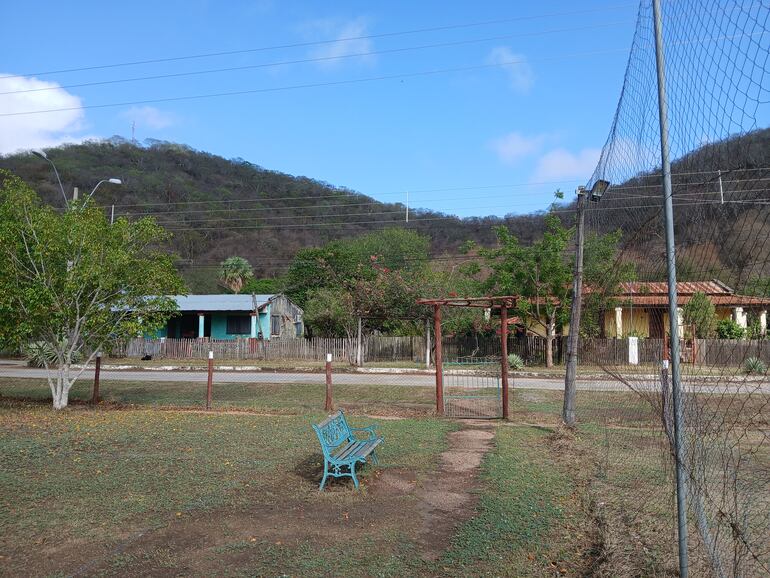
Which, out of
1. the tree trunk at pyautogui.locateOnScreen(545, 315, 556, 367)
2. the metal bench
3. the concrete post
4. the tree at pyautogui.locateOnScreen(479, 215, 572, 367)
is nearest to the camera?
the metal bench

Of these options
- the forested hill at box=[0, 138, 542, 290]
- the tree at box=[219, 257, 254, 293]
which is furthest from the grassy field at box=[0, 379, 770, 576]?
the tree at box=[219, 257, 254, 293]

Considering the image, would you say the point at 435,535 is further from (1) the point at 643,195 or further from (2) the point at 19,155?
(2) the point at 19,155

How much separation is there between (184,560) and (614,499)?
4.15 m

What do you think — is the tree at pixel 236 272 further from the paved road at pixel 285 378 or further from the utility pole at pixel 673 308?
the utility pole at pixel 673 308

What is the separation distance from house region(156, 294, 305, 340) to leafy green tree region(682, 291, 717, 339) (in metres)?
36.5

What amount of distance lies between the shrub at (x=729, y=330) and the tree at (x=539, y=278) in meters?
24.5

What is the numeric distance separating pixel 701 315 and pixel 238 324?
4150 centimetres

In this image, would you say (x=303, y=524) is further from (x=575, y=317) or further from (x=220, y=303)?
(x=220, y=303)

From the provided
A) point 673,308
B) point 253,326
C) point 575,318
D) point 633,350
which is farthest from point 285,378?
point 673,308

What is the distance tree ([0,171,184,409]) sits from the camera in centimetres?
1309

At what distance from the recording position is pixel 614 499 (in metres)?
6.39

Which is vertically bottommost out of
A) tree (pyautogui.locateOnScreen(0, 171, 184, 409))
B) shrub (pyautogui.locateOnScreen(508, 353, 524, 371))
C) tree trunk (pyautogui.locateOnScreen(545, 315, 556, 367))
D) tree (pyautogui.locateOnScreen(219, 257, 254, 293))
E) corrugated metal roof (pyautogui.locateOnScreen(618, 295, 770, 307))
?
shrub (pyautogui.locateOnScreen(508, 353, 524, 371))

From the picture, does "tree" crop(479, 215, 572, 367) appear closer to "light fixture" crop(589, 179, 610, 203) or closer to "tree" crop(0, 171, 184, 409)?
"tree" crop(0, 171, 184, 409)

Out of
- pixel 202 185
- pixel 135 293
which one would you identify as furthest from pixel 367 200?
pixel 135 293
